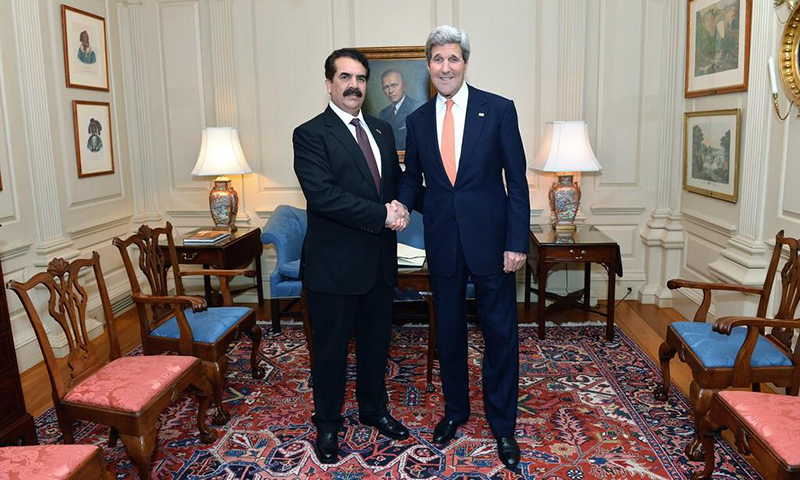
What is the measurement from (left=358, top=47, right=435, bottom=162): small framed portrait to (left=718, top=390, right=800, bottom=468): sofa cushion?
346cm

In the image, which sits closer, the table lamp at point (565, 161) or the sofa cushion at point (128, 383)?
the sofa cushion at point (128, 383)

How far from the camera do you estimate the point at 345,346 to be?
2875 mm

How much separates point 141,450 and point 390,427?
1.17 m

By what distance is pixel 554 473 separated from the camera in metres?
2.79

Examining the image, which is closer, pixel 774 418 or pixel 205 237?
pixel 774 418

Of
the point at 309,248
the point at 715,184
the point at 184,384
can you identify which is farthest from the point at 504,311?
the point at 715,184

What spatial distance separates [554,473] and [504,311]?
0.77 metres

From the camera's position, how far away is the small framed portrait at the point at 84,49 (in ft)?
15.0

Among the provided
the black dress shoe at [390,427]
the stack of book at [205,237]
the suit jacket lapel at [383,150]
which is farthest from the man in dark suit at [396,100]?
the black dress shoe at [390,427]

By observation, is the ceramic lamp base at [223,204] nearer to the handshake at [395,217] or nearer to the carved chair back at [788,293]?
the handshake at [395,217]

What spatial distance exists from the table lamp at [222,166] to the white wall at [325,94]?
Result: 42cm

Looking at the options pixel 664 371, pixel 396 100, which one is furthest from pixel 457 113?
pixel 396 100

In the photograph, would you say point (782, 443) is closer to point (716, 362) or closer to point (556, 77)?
point (716, 362)

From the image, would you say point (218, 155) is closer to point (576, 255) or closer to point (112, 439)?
point (112, 439)
